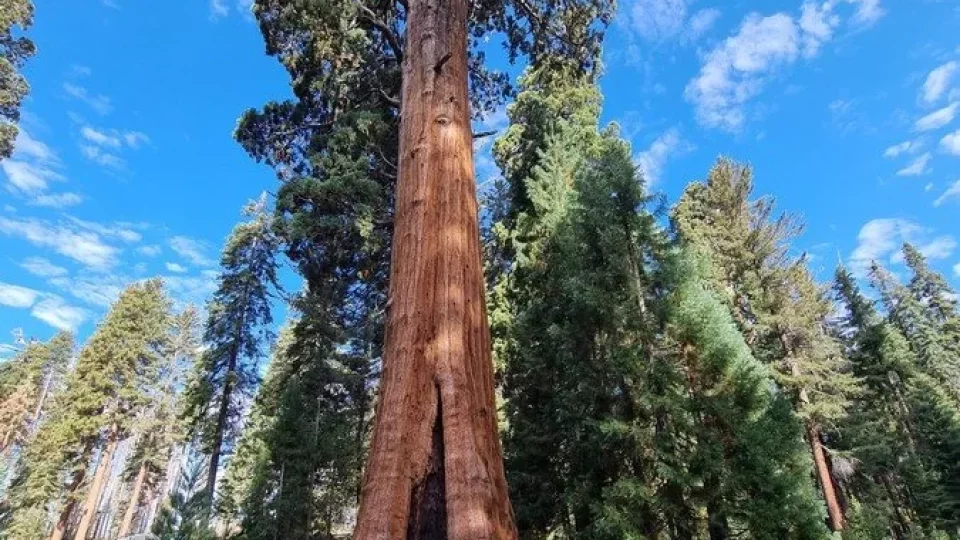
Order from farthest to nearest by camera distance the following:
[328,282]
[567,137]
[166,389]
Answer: [166,389] → [328,282] → [567,137]

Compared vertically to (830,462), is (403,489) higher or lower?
lower

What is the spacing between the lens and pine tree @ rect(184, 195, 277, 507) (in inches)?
885

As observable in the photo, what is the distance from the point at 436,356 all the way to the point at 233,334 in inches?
902

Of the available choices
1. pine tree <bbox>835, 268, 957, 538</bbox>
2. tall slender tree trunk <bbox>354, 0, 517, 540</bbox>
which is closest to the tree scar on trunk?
tall slender tree trunk <bbox>354, 0, 517, 540</bbox>

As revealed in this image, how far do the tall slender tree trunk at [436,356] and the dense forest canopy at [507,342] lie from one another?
0.04 ft

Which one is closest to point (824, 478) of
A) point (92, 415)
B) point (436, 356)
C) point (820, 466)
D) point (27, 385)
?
point (820, 466)

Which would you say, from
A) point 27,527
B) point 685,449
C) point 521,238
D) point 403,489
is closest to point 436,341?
point 403,489

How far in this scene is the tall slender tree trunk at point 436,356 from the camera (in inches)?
97.6

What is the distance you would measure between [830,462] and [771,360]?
3.99 m

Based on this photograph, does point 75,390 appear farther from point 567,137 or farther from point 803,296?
point 803,296

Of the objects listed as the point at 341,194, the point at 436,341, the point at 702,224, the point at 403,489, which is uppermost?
the point at 702,224

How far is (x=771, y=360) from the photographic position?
1980cm

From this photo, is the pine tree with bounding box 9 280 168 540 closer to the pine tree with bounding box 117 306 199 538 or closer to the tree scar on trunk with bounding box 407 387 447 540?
the pine tree with bounding box 117 306 199 538

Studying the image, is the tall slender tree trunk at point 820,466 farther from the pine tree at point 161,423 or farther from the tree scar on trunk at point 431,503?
the pine tree at point 161,423
